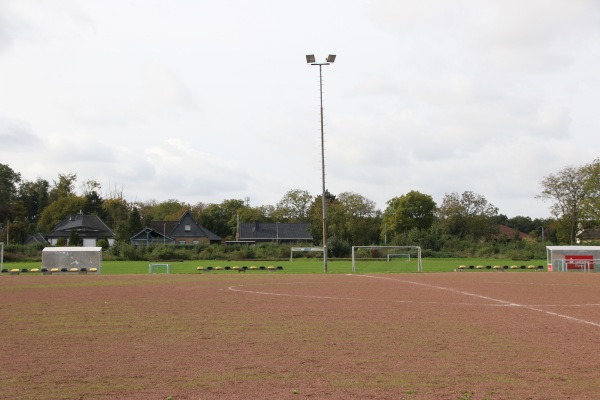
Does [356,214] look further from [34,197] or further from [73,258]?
[73,258]

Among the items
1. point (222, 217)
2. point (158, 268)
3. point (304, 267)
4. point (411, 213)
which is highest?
point (222, 217)

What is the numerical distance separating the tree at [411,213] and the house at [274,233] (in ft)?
56.3

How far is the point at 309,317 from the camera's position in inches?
648

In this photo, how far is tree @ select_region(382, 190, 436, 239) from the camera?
11625 centimetres

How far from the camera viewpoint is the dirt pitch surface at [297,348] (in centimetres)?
895

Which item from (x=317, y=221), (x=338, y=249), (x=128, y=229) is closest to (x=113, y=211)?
(x=128, y=229)

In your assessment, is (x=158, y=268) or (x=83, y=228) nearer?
(x=158, y=268)

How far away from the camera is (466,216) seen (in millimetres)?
114375

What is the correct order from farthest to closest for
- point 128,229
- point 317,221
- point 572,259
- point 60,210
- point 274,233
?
1. point 60,210
2. point 274,233
3. point 317,221
4. point 128,229
5. point 572,259

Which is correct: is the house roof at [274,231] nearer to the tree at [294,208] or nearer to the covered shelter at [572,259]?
the tree at [294,208]

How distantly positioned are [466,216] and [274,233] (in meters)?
35.4

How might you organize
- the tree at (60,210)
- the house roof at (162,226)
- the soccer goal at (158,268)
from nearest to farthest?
the soccer goal at (158,268), the tree at (60,210), the house roof at (162,226)

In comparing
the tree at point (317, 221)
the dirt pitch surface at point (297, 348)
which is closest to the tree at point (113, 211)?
the tree at point (317, 221)

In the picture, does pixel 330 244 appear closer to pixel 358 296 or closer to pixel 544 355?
pixel 358 296
